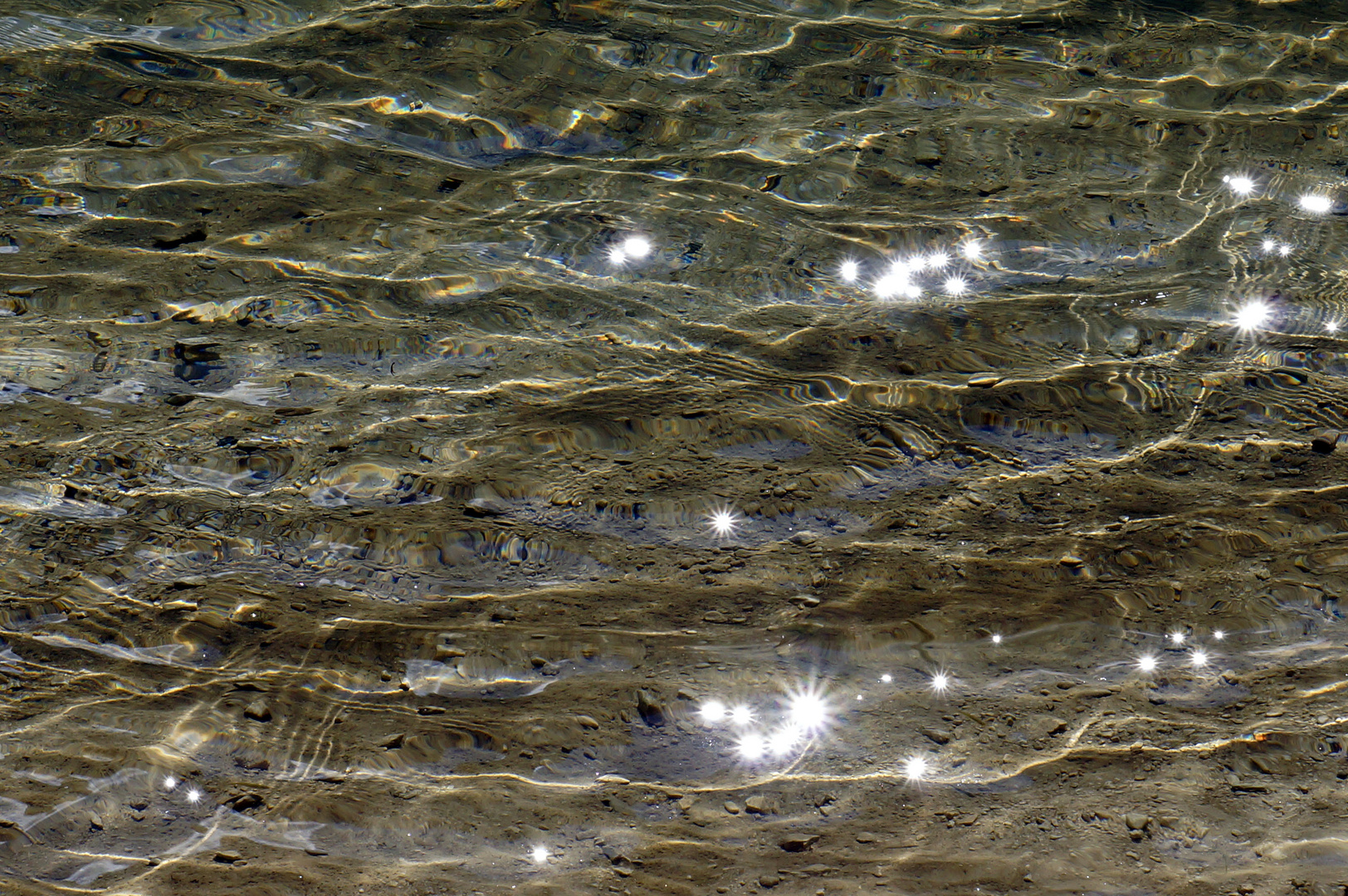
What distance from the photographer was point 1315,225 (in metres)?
4.46

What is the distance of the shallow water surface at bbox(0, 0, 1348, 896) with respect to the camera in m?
2.35

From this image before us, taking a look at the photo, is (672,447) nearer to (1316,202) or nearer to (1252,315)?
(1252,315)

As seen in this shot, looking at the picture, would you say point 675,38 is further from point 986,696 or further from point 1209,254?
point 986,696

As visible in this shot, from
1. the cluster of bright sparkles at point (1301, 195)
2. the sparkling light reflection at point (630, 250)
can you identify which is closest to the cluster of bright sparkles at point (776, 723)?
the sparkling light reflection at point (630, 250)

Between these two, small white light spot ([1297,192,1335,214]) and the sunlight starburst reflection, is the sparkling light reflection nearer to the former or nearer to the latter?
the sunlight starburst reflection

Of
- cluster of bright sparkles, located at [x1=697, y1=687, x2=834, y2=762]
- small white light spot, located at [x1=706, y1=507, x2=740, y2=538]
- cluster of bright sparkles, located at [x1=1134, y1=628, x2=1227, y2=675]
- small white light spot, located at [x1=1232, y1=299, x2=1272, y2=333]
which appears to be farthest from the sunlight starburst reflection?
small white light spot, located at [x1=1232, y1=299, x2=1272, y2=333]

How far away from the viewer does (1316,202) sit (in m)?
4.59

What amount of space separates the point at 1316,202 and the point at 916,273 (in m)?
1.77

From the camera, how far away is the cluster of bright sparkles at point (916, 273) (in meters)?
4.16

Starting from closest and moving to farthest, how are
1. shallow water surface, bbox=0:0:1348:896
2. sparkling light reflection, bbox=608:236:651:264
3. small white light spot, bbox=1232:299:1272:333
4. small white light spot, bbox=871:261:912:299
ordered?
shallow water surface, bbox=0:0:1348:896
small white light spot, bbox=1232:299:1272:333
small white light spot, bbox=871:261:912:299
sparkling light reflection, bbox=608:236:651:264

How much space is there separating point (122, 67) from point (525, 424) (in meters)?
3.08

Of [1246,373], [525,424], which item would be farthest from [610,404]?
[1246,373]

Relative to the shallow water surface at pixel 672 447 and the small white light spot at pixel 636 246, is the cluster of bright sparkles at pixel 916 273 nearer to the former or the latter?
the shallow water surface at pixel 672 447

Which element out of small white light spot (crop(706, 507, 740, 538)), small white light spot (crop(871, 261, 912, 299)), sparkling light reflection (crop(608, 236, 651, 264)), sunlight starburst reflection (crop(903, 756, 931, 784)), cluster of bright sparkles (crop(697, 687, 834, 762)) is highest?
sparkling light reflection (crop(608, 236, 651, 264))
